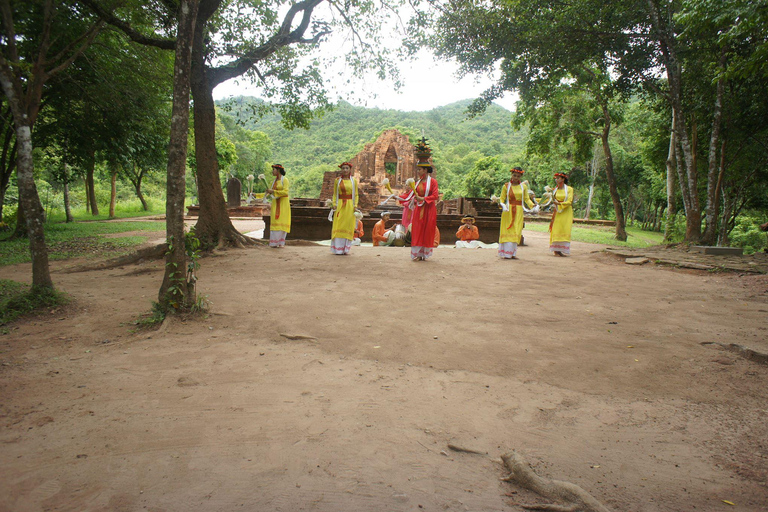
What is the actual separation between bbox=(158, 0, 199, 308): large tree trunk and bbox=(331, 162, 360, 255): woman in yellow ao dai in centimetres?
452

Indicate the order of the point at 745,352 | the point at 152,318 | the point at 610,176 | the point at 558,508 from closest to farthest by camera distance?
the point at 558,508, the point at 745,352, the point at 152,318, the point at 610,176

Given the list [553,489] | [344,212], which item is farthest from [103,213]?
[553,489]

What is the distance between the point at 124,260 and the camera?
6.63 m

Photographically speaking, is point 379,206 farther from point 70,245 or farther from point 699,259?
point 699,259

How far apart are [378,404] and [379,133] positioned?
2017 inches

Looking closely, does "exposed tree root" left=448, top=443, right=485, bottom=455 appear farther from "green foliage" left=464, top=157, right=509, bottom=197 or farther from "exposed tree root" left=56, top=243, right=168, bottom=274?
"green foliage" left=464, top=157, right=509, bottom=197

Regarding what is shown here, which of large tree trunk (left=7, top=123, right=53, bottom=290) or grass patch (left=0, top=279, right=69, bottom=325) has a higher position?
large tree trunk (left=7, top=123, right=53, bottom=290)

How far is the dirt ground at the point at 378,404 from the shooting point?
1771 mm

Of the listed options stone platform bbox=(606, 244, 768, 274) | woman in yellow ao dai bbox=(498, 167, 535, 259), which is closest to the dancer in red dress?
woman in yellow ao dai bbox=(498, 167, 535, 259)

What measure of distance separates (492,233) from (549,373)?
10.6m

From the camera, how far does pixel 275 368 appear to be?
9.67ft

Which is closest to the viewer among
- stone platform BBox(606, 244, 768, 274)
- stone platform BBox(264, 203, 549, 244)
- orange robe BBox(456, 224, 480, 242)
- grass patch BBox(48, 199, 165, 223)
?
stone platform BBox(606, 244, 768, 274)

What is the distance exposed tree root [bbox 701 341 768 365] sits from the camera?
10.0 feet

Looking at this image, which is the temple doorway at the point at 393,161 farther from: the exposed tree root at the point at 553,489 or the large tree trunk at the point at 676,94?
the exposed tree root at the point at 553,489
